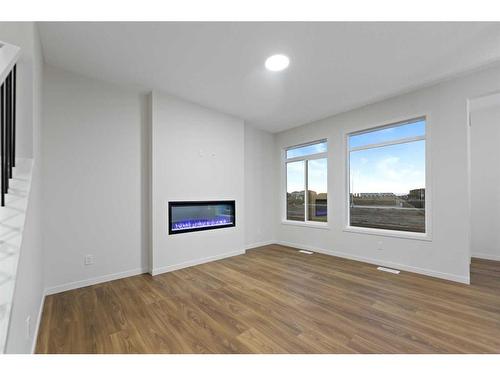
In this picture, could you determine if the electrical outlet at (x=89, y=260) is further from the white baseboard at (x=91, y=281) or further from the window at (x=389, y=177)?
the window at (x=389, y=177)

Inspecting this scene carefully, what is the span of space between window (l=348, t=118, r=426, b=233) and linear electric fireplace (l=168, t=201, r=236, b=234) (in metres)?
2.25

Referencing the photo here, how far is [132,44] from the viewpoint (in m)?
2.23

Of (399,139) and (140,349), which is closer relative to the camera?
(140,349)

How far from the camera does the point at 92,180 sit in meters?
2.83

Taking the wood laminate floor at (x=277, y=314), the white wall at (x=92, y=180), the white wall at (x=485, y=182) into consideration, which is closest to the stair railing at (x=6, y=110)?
the wood laminate floor at (x=277, y=314)

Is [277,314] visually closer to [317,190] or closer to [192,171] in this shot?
[192,171]

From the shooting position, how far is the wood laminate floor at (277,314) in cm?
166

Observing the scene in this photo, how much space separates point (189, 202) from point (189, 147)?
2.95 ft

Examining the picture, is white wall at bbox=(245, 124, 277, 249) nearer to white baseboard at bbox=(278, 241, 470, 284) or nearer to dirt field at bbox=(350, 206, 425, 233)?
white baseboard at bbox=(278, 241, 470, 284)

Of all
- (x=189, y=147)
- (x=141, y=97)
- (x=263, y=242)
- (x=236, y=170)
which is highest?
(x=141, y=97)

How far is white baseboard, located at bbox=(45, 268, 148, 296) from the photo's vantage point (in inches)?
100

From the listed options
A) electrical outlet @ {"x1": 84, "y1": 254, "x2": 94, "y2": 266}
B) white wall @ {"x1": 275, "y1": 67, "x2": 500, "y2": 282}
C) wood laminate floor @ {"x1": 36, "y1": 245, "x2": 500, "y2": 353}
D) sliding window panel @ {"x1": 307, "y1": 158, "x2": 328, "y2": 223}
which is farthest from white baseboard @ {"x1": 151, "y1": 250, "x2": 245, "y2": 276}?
white wall @ {"x1": 275, "y1": 67, "x2": 500, "y2": 282}
